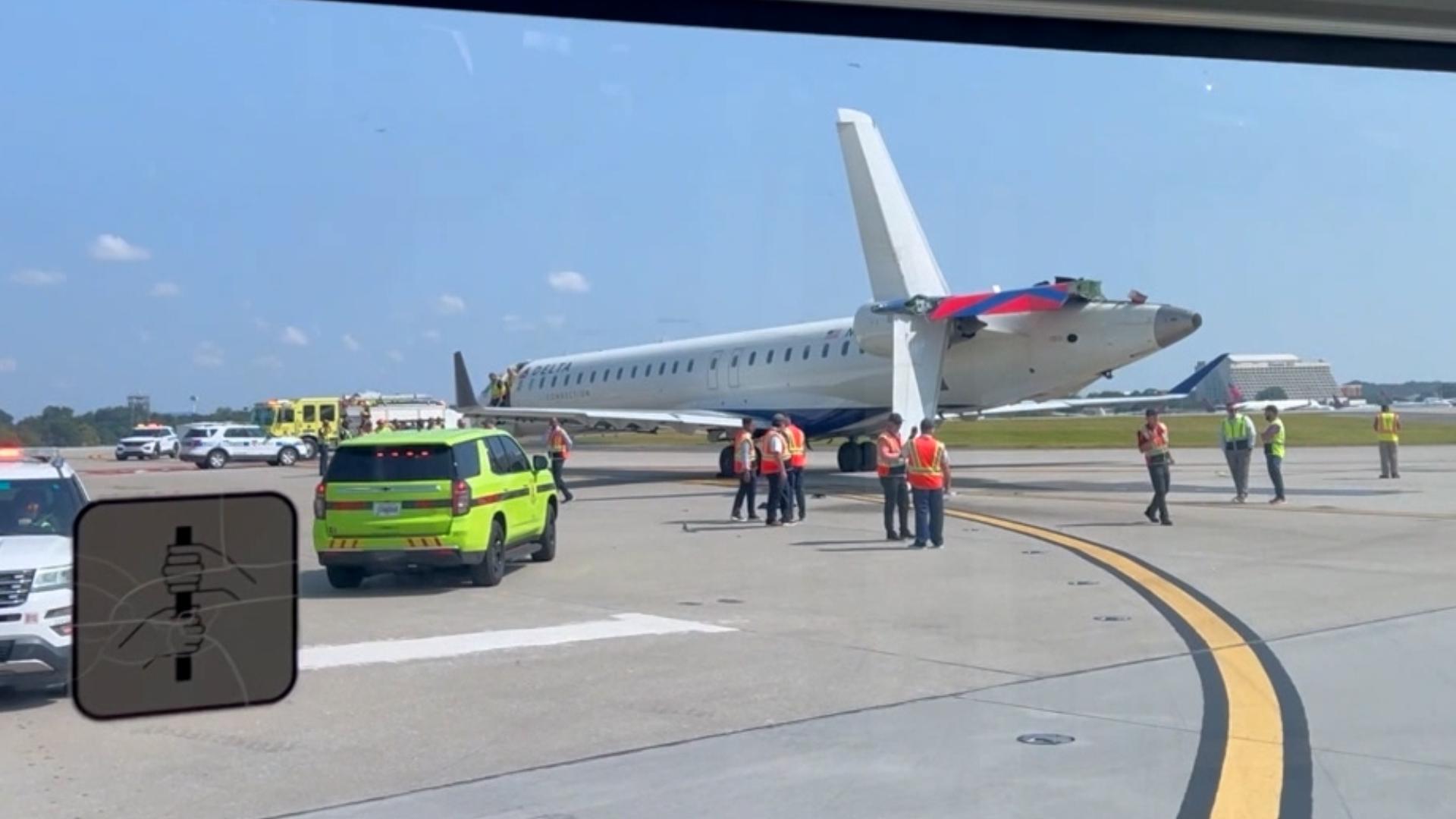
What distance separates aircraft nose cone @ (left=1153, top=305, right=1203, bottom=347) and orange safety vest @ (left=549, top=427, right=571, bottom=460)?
973 centimetres

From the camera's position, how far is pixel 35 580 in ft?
26.6

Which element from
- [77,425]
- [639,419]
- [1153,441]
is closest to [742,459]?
[1153,441]

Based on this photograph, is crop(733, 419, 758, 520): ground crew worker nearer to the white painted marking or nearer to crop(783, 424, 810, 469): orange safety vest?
crop(783, 424, 810, 469): orange safety vest

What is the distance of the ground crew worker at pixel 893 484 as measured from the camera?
19.6 m

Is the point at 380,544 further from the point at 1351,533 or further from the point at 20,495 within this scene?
the point at 1351,533

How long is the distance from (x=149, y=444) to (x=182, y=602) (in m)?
3.06

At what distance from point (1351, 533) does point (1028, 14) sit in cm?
1564

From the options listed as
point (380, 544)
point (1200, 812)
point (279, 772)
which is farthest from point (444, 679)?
point (1200, 812)

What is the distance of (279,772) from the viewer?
7.67 m

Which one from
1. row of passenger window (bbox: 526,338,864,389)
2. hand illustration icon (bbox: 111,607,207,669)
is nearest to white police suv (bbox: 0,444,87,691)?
hand illustration icon (bbox: 111,607,207,669)

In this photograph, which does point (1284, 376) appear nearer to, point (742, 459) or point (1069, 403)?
point (742, 459)

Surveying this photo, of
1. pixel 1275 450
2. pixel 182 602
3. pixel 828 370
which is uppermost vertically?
pixel 828 370

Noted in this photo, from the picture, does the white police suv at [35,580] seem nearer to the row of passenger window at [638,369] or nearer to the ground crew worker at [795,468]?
the ground crew worker at [795,468]

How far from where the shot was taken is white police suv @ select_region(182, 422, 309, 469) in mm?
7871
